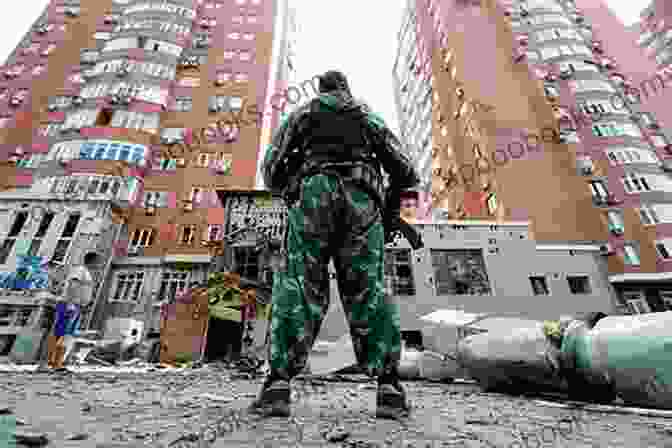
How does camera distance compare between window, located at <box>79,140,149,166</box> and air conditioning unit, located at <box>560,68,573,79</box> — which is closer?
window, located at <box>79,140,149,166</box>

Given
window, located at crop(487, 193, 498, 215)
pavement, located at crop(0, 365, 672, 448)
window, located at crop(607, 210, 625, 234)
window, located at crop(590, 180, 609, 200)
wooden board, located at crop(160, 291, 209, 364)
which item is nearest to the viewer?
pavement, located at crop(0, 365, 672, 448)

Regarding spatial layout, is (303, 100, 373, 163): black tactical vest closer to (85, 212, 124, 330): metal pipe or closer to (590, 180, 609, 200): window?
(85, 212, 124, 330): metal pipe

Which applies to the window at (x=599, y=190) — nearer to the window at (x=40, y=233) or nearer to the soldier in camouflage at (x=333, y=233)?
the soldier in camouflage at (x=333, y=233)

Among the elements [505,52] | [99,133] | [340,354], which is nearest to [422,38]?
[505,52]

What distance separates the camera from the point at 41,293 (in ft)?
60.6

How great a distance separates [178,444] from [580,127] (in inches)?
1468

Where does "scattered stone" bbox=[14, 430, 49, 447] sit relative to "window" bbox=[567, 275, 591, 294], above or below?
below

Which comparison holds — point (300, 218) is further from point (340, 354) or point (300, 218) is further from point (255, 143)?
point (255, 143)

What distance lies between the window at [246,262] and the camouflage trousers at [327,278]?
15865 millimetres

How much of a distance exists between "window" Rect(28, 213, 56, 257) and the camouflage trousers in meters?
25.1

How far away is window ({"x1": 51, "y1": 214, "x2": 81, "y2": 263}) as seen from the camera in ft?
66.5

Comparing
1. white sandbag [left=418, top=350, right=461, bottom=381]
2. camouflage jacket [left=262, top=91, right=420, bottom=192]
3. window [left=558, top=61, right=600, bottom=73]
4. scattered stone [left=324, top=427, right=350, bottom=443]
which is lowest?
scattered stone [left=324, top=427, right=350, bottom=443]

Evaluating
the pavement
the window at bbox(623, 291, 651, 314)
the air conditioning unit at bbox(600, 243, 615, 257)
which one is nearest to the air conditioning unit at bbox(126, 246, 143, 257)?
the pavement

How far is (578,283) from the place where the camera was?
20094 mm
